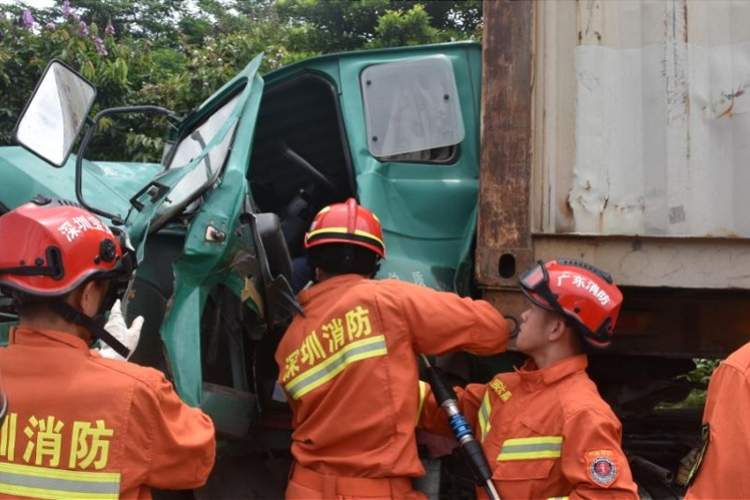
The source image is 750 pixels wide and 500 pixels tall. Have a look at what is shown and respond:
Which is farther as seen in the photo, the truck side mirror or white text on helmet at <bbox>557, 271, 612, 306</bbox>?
the truck side mirror

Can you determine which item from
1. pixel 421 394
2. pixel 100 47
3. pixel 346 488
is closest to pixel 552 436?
pixel 421 394

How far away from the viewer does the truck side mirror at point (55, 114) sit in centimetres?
281

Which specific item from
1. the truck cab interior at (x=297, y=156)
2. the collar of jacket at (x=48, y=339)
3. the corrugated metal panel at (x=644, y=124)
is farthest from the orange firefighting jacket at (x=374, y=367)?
the truck cab interior at (x=297, y=156)

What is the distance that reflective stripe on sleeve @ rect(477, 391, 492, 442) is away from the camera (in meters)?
2.66

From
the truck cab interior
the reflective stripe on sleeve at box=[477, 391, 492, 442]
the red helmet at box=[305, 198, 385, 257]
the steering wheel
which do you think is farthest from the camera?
the steering wheel

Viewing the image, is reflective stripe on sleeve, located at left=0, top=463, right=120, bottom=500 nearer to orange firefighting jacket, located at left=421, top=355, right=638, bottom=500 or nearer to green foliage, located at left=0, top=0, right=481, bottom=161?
orange firefighting jacket, located at left=421, top=355, right=638, bottom=500

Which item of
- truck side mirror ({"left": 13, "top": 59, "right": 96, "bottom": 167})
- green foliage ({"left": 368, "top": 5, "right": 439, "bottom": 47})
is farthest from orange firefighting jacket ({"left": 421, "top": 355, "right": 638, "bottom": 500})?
green foliage ({"left": 368, "top": 5, "right": 439, "bottom": 47})

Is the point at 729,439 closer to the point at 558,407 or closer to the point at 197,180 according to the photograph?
the point at 558,407

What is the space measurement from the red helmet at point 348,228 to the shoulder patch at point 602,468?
98 centimetres

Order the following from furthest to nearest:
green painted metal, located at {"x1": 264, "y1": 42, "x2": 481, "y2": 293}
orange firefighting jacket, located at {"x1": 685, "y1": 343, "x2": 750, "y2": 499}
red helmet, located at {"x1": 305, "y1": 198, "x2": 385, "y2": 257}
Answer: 1. green painted metal, located at {"x1": 264, "y1": 42, "x2": 481, "y2": 293}
2. red helmet, located at {"x1": 305, "y1": 198, "x2": 385, "y2": 257}
3. orange firefighting jacket, located at {"x1": 685, "y1": 343, "x2": 750, "y2": 499}

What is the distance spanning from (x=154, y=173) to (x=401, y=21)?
8.32m

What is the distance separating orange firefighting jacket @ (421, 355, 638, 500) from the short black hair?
1.90ft

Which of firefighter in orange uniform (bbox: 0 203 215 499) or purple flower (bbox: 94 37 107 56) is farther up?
purple flower (bbox: 94 37 107 56)

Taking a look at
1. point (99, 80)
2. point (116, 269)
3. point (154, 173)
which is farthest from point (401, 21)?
point (116, 269)
